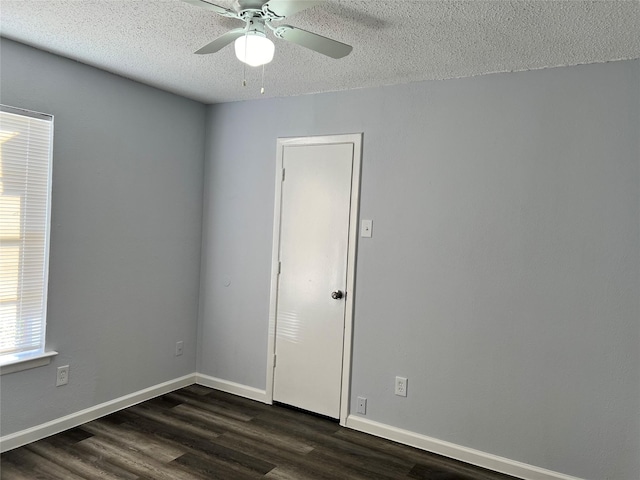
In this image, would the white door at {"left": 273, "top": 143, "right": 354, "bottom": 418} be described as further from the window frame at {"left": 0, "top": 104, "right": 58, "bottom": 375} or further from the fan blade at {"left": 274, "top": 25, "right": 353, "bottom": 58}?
the window frame at {"left": 0, "top": 104, "right": 58, "bottom": 375}

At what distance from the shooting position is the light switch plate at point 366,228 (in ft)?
10.9

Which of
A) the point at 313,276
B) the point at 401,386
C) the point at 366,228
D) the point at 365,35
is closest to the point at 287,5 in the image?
the point at 365,35

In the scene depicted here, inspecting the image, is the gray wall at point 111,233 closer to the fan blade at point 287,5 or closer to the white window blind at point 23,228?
the white window blind at point 23,228

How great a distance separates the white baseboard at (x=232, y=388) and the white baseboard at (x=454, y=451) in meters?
0.83

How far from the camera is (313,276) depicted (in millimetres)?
3586

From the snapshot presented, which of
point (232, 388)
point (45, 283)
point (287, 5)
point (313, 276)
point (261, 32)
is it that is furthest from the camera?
point (232, 388)

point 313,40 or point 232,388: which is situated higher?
point 313,40

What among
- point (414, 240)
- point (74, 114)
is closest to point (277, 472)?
point (414, 240)

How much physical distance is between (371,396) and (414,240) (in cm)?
117

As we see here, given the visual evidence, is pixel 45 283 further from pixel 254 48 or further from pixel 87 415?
pixel 254 48

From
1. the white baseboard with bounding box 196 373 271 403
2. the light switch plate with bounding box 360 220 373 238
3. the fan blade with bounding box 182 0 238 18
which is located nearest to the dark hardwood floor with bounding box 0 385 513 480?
the white baseboard with bounding box 196 373 271 403

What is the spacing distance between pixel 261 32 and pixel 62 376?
259cm

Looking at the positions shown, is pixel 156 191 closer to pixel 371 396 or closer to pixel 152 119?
pixel 152 119

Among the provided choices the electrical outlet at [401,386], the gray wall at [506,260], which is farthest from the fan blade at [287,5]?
the electrical outlet at [401,386]
